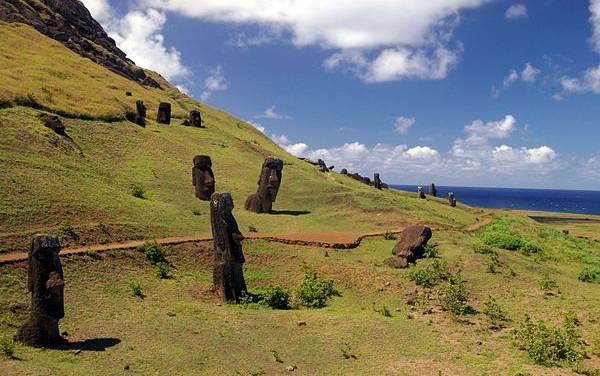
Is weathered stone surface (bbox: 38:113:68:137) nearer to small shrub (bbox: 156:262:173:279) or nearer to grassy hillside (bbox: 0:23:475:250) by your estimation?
grassy hillside (bbox: 0:23:475:250)

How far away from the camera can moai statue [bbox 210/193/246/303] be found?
2306cm

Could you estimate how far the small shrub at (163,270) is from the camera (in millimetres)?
24906

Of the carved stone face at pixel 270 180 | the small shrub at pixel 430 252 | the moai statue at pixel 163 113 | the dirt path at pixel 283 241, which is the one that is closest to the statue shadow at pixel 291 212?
the carved stone face at pixel 270 180

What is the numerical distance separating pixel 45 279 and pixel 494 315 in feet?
53.4

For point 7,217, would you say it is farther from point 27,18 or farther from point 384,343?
point 27,18

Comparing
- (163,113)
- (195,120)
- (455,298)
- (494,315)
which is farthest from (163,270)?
(195,120)

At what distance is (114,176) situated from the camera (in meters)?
40.2

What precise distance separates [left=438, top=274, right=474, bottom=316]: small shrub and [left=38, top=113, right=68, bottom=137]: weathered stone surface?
108 ft

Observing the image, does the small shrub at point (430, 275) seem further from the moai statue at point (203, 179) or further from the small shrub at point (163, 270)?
the moai statue at point (203, 179)

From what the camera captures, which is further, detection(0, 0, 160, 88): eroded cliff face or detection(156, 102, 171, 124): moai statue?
detection(0, 0, 160, 88): eroded cliff face

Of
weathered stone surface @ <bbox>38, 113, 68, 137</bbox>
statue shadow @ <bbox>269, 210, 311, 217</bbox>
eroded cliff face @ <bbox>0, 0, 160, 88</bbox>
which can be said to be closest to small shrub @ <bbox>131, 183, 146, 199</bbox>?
weathered stone surface @ <bbox>38, 113, 68, 137</bbox>

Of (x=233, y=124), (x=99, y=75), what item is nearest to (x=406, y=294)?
(x=99, y=75)

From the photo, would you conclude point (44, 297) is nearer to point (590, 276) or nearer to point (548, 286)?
point (548, 286)

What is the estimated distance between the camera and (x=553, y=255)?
117ft
